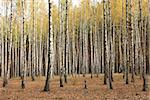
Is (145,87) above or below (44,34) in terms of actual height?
below

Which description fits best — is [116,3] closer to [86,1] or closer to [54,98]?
[86,1]

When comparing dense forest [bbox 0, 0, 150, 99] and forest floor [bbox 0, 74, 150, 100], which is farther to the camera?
dense forest [bbox 0, 0, 150, 99]

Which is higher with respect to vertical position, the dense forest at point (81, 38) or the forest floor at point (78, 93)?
the dense forest at point (81, 38)

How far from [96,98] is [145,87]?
13.5ft

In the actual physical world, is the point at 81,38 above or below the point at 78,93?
above

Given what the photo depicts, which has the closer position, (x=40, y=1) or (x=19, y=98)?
(x=19, y=98)

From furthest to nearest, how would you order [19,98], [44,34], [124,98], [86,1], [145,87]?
[44,34] → [86,1] → [145,87] → [19,98] → [124,98]

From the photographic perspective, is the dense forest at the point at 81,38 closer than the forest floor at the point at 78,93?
No

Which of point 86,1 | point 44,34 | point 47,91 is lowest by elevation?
point 47,91

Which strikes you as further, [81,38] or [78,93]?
[81,38]

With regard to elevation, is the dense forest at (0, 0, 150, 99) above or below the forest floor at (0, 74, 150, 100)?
above

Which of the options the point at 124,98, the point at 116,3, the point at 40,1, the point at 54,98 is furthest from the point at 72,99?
the point at 40,1

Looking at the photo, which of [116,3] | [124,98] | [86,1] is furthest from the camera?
[86,1]

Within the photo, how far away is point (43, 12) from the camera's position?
4753 centimetres
